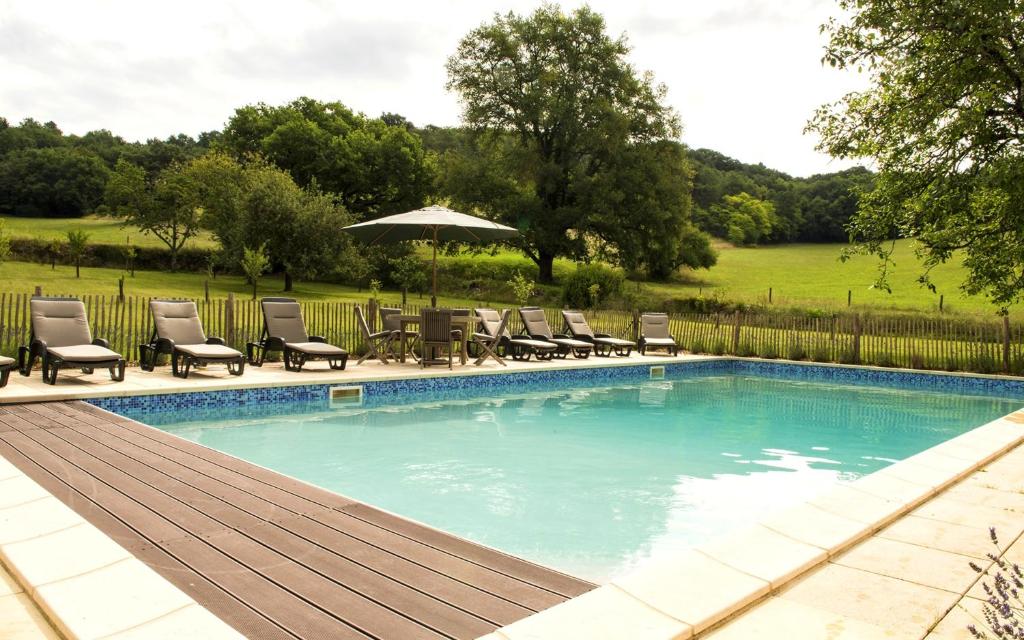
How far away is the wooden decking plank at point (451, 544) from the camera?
279cm

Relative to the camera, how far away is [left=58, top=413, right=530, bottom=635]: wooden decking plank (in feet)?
8.13

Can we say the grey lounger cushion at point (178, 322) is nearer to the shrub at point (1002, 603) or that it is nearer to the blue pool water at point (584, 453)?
the blue pool water at point (584, 453)

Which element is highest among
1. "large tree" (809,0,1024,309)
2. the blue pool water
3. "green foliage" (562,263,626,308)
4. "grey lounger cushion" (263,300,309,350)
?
"large tree" (809,0,1024,309)

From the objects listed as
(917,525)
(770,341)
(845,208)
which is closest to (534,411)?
(917,525)

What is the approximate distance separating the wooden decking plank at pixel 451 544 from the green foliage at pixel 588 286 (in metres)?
20.8

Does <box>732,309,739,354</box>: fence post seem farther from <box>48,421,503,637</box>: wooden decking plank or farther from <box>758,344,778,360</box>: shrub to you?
<box>48,421,503,637</box>: wooden decking plank

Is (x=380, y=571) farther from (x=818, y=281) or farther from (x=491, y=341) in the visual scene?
(x=818, y=281)

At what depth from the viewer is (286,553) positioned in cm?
304

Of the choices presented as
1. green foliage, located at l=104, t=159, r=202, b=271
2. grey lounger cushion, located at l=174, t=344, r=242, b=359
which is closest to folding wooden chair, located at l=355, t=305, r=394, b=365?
grey lounger cushion, located at l=174, t=344, r=242, b=359

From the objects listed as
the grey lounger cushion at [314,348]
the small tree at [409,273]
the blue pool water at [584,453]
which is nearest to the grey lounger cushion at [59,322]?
the blue pool water at [584,453]

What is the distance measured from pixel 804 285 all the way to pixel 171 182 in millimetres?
33263

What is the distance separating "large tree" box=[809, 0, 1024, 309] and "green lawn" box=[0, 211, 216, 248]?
1320 inches

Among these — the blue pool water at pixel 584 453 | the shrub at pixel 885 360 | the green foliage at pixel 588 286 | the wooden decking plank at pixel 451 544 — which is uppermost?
the green foliage at pixel 588 286

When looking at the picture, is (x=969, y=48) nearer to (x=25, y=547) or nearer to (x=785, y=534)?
(x=785, y=534)
